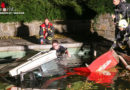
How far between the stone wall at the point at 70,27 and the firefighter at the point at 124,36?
8.34ft

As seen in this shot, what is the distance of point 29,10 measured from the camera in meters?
12.5

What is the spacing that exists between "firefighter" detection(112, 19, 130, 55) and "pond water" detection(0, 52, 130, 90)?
2.82 ft

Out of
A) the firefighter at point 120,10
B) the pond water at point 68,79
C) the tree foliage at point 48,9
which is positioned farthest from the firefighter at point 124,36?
the tree foliage at point 48,9

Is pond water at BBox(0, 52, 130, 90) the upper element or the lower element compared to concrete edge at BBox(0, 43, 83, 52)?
lower

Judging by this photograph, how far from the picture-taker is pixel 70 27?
44.1 ft

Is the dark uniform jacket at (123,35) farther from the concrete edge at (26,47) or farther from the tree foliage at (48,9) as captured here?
the tree foliage at (48,9)

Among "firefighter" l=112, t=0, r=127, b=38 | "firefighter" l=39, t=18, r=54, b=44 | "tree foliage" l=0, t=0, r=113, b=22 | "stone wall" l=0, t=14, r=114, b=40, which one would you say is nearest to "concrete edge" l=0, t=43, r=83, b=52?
"firefighter" l=39, t=18, r=54, b=44

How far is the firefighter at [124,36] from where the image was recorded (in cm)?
755

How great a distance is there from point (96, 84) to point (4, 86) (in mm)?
2405

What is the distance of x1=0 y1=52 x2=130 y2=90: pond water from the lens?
599cm

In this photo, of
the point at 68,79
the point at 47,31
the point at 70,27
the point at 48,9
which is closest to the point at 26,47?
the point at 47,31

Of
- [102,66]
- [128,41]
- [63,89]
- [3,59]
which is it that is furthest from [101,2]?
[63,89]

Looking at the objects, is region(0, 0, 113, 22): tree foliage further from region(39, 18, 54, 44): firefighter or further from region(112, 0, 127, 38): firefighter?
region(112, 0, 127, 38): firefighter

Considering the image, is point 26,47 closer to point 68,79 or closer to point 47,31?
point 47,31
